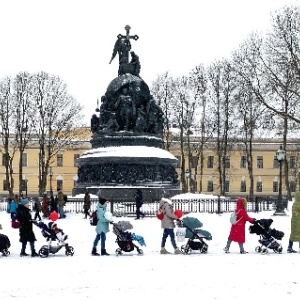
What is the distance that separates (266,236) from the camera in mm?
16359

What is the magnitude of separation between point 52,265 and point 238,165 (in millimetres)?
75462

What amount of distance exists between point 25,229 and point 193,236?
3.85 m

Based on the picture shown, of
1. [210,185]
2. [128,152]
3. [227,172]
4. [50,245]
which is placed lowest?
[50,245]

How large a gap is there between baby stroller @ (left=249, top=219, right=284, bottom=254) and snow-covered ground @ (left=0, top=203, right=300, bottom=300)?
0.73 ft

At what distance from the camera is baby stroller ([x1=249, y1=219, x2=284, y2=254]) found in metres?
16.1

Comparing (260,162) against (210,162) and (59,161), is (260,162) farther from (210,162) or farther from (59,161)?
(59,161)

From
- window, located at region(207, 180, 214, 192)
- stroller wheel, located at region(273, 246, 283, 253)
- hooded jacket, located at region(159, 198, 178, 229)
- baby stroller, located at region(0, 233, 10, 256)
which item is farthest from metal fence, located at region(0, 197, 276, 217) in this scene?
window, located at region(207, 180, 214, 192)

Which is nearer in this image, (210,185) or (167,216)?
(167,216)

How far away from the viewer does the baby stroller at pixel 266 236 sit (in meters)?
16.1

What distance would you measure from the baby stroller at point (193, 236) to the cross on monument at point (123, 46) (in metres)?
25.8

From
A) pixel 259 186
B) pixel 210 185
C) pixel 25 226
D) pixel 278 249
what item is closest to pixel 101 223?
pixel 25 226

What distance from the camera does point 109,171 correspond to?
1511 inches

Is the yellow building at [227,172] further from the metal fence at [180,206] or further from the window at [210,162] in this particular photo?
the metal fence at [180,206]

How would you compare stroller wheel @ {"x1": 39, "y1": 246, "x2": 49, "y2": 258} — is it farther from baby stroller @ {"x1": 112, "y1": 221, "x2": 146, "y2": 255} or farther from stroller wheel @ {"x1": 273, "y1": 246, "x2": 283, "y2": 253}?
stroller wheel @ {"x1": 273, "y1": 246, "x2": 283, "y2": 253}
